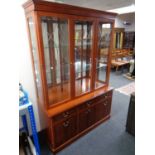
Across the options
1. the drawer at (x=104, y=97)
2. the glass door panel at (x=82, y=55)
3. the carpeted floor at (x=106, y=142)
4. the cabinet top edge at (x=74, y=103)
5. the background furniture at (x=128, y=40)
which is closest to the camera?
the cabinet top edge at (x=74, y=103)

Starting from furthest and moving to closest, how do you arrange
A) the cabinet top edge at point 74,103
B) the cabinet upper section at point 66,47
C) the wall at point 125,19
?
the wall at point 125,19 < the cabinet top edge at point 74,103 < the cabinet upper section at point 66,47

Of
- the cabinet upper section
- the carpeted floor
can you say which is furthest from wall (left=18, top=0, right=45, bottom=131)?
the carpeted floor

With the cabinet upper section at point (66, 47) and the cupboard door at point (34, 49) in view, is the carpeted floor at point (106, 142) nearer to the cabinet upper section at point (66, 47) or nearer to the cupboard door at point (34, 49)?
the cabinet upper section at point (66, 47)

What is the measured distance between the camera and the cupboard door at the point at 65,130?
182 centimetres

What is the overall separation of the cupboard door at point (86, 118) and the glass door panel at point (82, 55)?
0.32 m

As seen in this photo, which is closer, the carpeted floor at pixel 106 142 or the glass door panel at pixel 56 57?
the glass door panel at pixel 56 57

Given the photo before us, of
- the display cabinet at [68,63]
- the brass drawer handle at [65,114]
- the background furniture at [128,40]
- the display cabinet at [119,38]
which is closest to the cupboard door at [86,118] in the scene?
the display cabinet at [68,63]

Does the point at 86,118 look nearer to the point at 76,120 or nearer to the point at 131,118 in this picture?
the point at 76,120

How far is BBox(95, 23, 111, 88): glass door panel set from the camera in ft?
6.88

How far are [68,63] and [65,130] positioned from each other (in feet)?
3.29

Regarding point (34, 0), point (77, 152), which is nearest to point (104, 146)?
point (77, 152)

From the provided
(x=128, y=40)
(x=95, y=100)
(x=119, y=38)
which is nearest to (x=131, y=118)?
(x=95, y=100)
